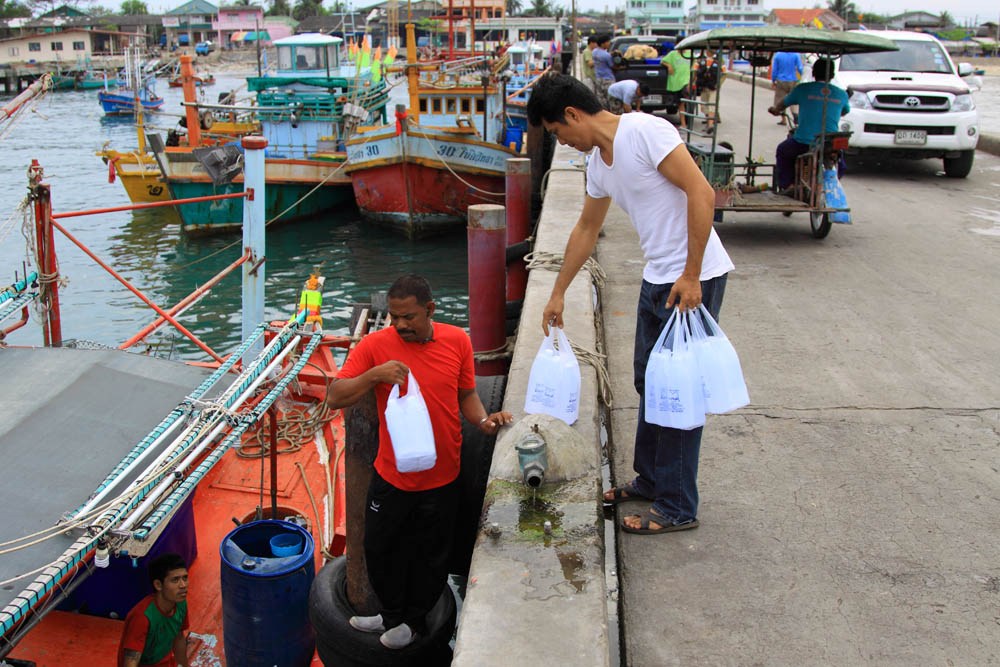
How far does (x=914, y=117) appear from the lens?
11492 mm

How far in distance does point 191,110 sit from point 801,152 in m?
16.1

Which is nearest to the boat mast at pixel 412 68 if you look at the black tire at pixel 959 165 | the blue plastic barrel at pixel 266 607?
the black tire at pixel 959 165

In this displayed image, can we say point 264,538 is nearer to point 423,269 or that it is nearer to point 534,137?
point 534,137

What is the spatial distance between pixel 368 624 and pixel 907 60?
12.6 m

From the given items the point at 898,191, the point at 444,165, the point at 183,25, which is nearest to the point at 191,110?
the point at 444,165

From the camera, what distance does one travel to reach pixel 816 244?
8555 millimetres

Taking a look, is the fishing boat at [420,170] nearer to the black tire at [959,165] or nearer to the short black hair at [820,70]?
the black tire at [959,165]

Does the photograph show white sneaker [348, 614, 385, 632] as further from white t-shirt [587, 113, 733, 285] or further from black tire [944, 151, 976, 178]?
black tire [944, 151, 976, 178]

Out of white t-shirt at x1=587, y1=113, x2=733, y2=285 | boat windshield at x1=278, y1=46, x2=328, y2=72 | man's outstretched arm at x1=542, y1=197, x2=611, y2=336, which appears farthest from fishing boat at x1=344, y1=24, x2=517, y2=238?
white t-shirt at x1=587, y1=113, x2=733, y2=285

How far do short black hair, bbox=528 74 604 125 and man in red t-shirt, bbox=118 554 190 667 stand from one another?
3046 mm

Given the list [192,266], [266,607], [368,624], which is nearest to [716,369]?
[368,624]

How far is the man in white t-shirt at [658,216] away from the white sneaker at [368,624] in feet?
3.68

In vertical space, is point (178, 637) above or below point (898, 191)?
below

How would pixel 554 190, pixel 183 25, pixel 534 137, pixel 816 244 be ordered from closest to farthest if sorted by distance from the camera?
1. pixel 816 244
2. pixel 554 190
3. pixel 534 137
4. pixel 183 25
